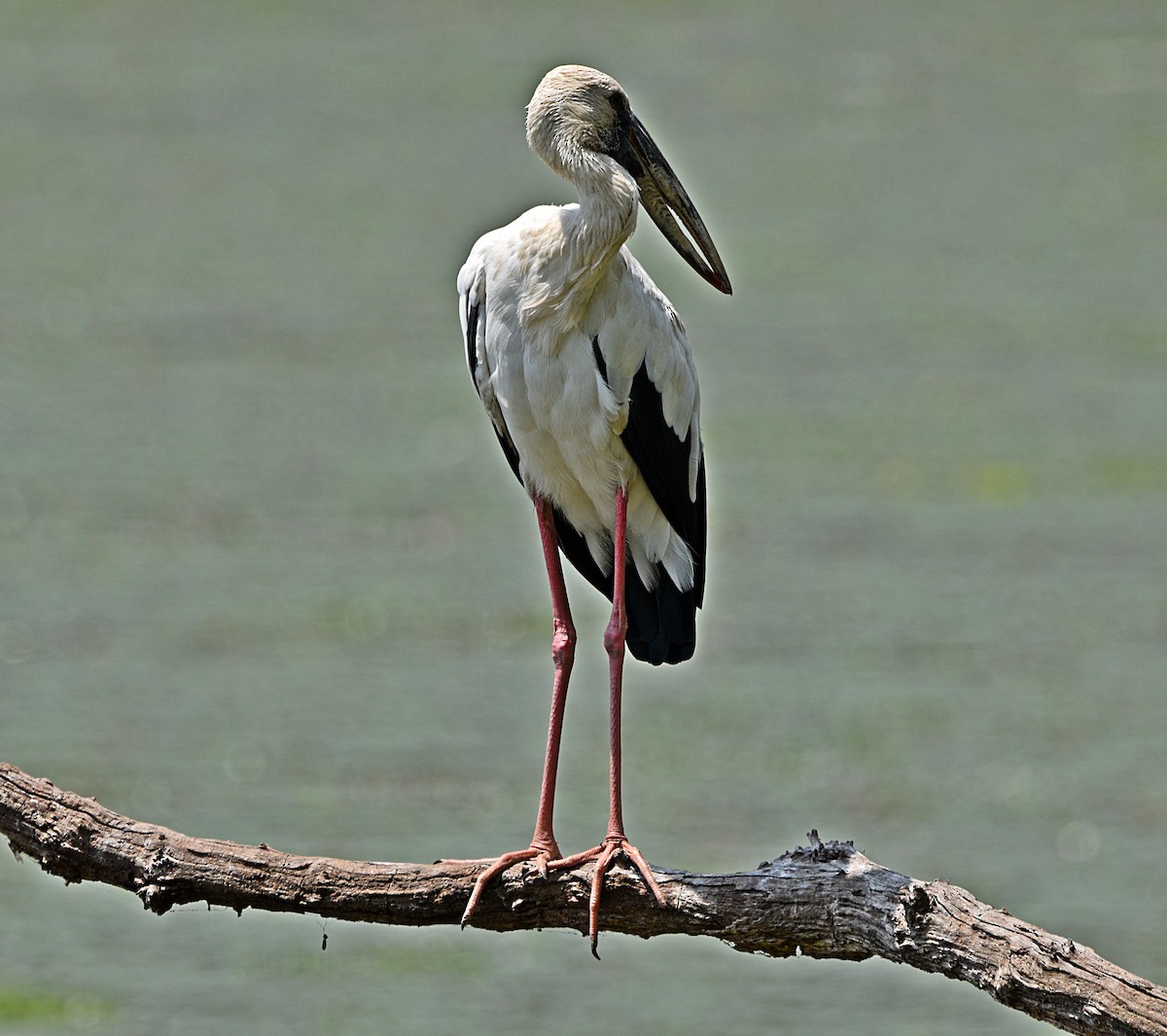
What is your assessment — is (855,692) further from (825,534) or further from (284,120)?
(284,120)

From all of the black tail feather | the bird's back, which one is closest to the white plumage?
the bird's back

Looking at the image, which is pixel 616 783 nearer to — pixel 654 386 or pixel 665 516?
pixel 665 516

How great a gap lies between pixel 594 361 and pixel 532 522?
409 centimetres

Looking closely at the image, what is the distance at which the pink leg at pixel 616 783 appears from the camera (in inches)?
120

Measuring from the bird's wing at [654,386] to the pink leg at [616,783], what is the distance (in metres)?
0.09

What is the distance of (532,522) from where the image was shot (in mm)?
7410

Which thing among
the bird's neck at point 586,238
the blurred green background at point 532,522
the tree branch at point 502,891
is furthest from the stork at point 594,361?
the blurred green background at point 532,522

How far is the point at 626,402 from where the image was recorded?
336 centimetres

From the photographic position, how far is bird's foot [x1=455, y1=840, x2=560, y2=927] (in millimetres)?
2996

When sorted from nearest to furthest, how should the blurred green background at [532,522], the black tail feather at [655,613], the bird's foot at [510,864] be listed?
the bird's foot at [510,864] < the black tail feather at [655,613] < the blurred green background at [532,522]

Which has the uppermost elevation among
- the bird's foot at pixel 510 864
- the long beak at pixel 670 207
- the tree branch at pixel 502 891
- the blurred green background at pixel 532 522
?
the blurred green background at pixel 532 522

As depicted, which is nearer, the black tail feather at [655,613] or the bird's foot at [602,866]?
the bird's foot at [602,866]

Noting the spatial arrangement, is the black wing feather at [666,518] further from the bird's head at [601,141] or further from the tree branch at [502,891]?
the tree branch at [502,891]

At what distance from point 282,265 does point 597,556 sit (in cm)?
744
